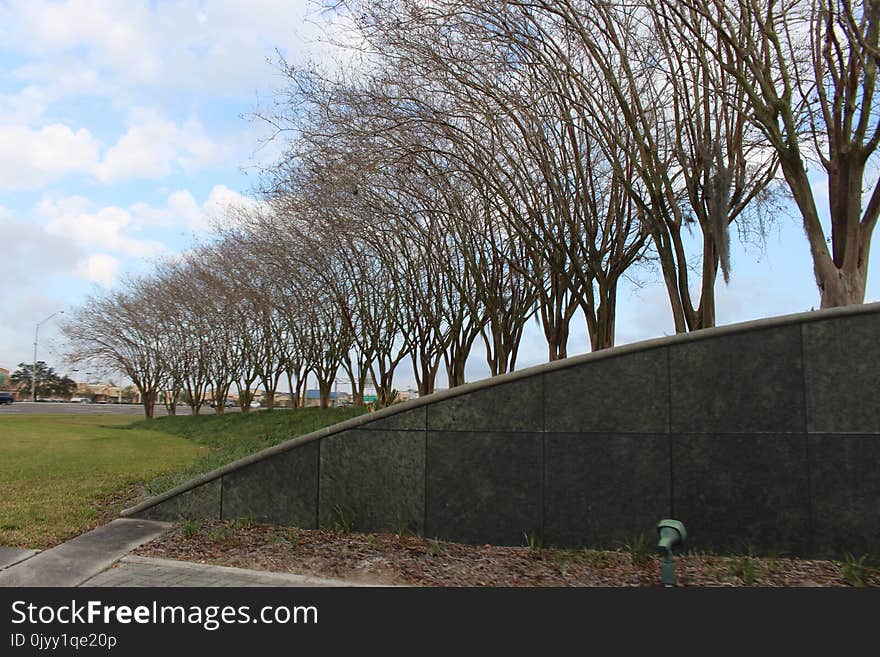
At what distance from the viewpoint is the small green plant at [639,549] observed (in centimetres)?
642

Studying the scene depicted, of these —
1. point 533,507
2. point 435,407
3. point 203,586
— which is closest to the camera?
point 203,586

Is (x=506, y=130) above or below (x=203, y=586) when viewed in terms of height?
above

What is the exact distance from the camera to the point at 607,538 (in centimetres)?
693

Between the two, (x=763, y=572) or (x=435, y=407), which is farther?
(x=435, y=407)

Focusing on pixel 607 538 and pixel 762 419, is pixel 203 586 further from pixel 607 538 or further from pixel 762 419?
pixel 762 419

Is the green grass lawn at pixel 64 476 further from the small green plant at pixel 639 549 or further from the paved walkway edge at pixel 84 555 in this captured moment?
the small green plant at pixel 639 549

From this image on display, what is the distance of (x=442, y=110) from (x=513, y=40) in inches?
90.1

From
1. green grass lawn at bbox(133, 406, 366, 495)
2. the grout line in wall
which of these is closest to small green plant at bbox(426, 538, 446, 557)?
the grout line in wall

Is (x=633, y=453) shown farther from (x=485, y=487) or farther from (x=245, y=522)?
(x=245, y=522)

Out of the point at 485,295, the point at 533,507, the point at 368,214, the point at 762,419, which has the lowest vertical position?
the point at 533,507

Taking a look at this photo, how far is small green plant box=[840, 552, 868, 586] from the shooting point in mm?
5895

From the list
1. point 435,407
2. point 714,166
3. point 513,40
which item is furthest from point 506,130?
point 435,407

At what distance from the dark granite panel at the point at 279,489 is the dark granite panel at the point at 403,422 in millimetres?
808

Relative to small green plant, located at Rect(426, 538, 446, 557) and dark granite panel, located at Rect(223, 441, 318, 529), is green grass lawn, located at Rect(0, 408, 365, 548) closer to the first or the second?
dark granite panel, located at Rect(223, 441, 318, 529)
